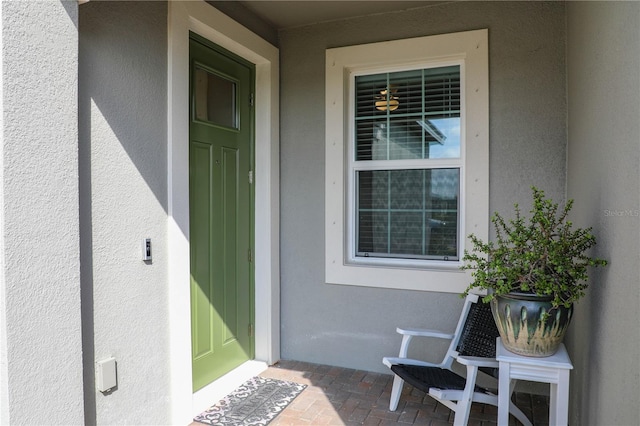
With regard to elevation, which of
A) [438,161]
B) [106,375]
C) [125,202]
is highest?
[438,161]

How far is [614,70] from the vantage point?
5.78ft

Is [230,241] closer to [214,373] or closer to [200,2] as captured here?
[214,373]

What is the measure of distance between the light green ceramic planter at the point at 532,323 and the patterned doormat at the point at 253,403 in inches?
63.9

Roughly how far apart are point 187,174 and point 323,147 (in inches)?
52.2

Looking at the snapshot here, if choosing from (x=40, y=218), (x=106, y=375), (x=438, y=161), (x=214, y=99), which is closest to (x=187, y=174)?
(x=214, y=99)

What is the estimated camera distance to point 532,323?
6.71 ft

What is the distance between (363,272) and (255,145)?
54.6 inches

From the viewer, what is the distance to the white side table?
79.9 inches

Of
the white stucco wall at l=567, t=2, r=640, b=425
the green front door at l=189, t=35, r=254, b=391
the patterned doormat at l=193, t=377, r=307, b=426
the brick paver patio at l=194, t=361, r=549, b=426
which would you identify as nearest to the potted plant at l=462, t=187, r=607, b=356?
the white stucco wall at l=567, t=2, r=640, b=425

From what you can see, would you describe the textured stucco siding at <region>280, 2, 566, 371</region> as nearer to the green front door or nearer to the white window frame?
the white window frame

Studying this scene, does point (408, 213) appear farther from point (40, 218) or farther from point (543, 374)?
point (40, 218)

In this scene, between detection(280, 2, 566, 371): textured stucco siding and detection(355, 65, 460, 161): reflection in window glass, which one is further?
detection(355, 65, 460, 161): reflection in window glass

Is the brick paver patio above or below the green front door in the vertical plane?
below

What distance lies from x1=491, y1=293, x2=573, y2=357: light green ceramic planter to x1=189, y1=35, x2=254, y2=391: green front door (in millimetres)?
1997
